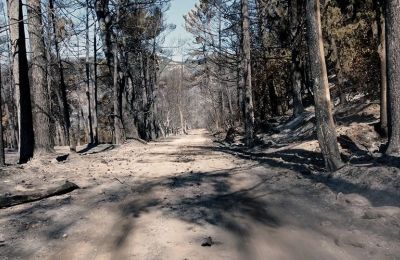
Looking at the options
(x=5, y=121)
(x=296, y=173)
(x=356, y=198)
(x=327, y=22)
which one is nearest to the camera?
(x=356, y=198)

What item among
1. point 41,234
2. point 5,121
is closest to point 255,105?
point 41,234

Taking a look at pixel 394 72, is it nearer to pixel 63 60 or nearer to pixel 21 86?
pixel 21 86

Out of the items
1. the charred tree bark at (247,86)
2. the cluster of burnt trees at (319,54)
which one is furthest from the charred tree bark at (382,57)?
the charred tree bark at (247,86)

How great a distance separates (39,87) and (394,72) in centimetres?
997

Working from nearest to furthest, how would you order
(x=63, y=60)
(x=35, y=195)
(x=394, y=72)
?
1. (x=35, y=195)
2. (x=394, y=72)
3. (x=63, y=60)

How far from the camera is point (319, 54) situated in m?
10.2

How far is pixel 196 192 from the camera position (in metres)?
9.21

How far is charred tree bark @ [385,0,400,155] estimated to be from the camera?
9.63 m

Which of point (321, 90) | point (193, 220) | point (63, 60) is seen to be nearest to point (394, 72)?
point (321, 90)

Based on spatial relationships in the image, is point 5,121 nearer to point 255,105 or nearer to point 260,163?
point 255,105

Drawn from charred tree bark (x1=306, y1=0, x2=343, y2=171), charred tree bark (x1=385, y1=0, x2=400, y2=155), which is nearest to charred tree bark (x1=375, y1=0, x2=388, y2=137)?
charred tree bark (x1=385, y1=0, x2=400, y2=155)

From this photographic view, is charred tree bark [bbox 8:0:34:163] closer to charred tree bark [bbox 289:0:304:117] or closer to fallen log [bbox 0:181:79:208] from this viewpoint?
fallen log [bbox 0:181:79:208]

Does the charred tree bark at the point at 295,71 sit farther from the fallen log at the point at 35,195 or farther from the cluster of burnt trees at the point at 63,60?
the fallen log at the point at 35,195

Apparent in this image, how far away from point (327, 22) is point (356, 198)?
58.0 feet
